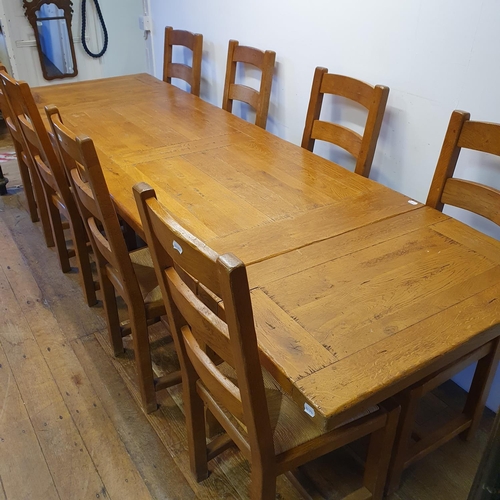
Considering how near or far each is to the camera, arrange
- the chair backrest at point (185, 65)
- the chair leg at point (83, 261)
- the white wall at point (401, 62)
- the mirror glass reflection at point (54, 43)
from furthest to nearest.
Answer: the mirror glass reflection at point (54, 43), the chair backrest at point (185, 65), the chair leg at point (83, 261), the white wall at point (401, 62)

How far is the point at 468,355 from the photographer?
1.33 m

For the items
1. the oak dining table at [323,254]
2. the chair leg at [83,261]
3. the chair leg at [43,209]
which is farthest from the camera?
the chair leg at [43,209]

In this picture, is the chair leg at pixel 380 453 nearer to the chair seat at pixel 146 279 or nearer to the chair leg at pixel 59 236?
the chair seat at pixel 146 279

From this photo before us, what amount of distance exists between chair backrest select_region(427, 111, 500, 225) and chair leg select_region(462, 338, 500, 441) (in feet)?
1.29

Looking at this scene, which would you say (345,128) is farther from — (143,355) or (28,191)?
(28,191)

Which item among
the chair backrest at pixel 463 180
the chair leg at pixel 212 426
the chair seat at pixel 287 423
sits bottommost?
the chair leg at pixel 212 426

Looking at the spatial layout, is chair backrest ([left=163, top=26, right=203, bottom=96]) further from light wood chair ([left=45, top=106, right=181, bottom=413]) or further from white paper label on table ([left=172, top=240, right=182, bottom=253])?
white paper label on table ([left=172, top=240, right=182, bottom=253])

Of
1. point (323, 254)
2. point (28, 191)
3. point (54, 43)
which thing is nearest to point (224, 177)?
point (323, 254)

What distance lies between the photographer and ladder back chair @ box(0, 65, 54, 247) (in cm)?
232

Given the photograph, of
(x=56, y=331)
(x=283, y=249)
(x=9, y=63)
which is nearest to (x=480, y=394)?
(x=283, y=249)

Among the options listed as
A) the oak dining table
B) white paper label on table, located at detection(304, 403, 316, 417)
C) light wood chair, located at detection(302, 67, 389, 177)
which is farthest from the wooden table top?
white paper label on table, located at detection(304, 403, 316, 417)

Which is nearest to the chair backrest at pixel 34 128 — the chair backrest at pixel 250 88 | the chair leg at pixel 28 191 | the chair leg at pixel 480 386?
the chair leg at pixel 28 191

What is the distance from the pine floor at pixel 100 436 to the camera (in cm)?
149

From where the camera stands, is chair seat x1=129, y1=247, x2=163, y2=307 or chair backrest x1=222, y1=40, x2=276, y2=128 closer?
chair seat x1=129, y1=247, x2=163, y2=307
